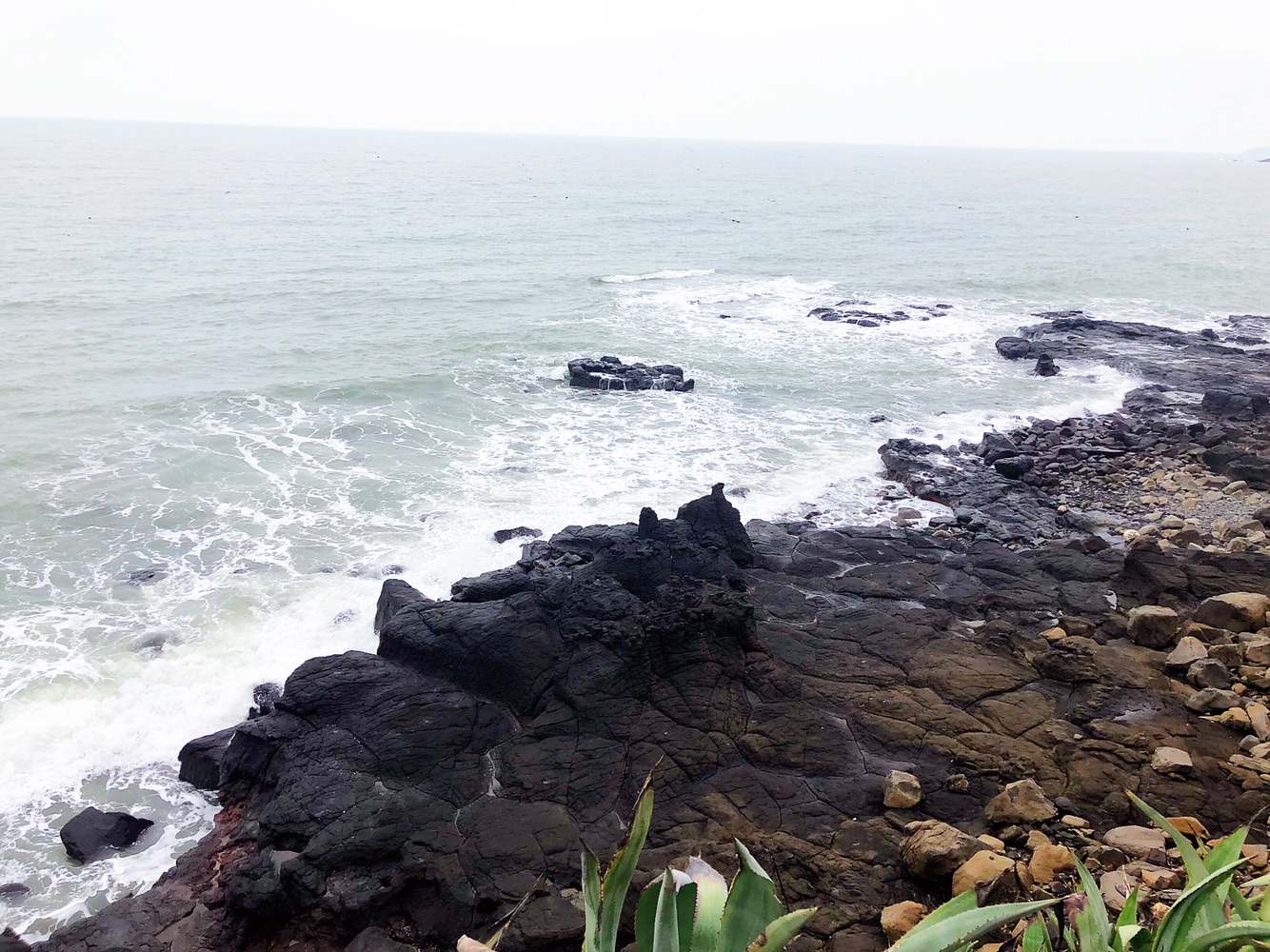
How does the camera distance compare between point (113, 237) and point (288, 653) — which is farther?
point (113, 237)

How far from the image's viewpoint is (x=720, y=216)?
2943 inches

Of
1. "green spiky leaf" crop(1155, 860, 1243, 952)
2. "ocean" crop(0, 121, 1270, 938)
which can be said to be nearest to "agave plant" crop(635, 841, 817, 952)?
"green spiky leaf" crop(1155, 860, 1243, 952)

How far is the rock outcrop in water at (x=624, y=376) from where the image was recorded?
2762cm

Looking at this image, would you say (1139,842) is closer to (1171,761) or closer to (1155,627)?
(1171,761)

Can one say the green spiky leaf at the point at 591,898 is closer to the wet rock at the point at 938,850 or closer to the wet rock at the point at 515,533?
the wet rock at the point at 938,850

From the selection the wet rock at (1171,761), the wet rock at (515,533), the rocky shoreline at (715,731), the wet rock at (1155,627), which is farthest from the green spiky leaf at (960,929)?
the wet rock at (515,533)

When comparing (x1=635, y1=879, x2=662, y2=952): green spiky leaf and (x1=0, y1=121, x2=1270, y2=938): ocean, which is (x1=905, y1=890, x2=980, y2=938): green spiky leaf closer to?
(x1=635, y1=879, x2=662, y2=952): green spiky leaf

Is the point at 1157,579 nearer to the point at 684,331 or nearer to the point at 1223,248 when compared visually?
the point at 684,331

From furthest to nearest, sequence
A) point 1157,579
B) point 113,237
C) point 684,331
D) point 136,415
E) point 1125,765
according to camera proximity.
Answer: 1. point 113,237
2. point 684,331
3. point 136,415
4. point 1157,579
5. point 1125,765

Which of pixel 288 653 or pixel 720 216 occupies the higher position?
pixel 720 216

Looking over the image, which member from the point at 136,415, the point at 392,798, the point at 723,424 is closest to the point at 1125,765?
the point at 392,798

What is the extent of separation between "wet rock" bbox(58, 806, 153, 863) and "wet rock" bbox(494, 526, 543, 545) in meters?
8.27

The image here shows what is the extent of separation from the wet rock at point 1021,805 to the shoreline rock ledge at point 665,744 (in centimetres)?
4

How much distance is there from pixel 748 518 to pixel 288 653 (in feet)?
30.0
